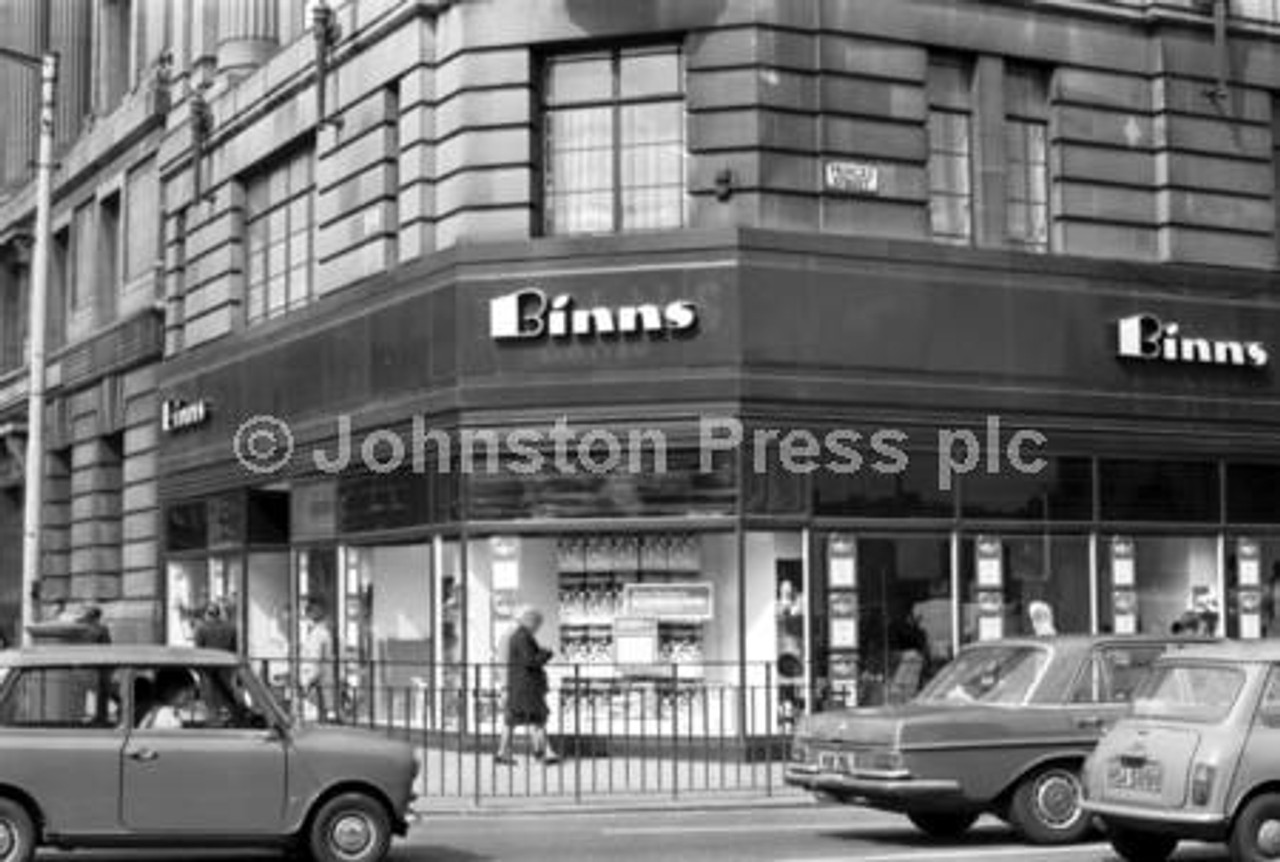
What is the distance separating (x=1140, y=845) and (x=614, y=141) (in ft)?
39.6

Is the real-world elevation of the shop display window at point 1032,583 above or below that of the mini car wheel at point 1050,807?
above

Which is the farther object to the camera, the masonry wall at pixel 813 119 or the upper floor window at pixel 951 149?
the upper floor window at pixel 951 149

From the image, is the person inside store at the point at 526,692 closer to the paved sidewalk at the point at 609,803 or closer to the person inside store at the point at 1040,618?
the paved sidewalk at the point at 609,803

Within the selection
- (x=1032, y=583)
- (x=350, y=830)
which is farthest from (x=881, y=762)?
(x=1032, y=583)

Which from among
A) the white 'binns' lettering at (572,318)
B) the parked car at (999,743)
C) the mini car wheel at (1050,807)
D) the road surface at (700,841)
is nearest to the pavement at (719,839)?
the road surface at (700,841)

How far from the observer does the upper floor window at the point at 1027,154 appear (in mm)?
23141

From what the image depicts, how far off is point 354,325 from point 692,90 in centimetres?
561

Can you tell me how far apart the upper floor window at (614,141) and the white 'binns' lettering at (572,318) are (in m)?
1.20

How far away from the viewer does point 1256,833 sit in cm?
1155

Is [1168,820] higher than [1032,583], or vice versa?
[1032,583]

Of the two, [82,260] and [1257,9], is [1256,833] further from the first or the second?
[82,260]

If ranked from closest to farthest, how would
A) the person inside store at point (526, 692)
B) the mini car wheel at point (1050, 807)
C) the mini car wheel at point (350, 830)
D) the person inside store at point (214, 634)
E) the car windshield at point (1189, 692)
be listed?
1. the car windshield at point (1189, 692)
2. the mini car wheel at point (350, 830)
3. the mini car wheel at point (1050, 807)
4. the person inside store at point (526, 692)
5. the person inside store at point (214, 634)

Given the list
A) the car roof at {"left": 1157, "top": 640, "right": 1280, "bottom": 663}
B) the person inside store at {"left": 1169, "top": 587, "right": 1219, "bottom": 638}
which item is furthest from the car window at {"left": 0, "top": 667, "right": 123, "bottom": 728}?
the person inside store at {"left": 1169, "top": 587, "right": 1219, "bottom": 638}

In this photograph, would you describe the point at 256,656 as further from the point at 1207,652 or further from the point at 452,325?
the point at 1207,652
